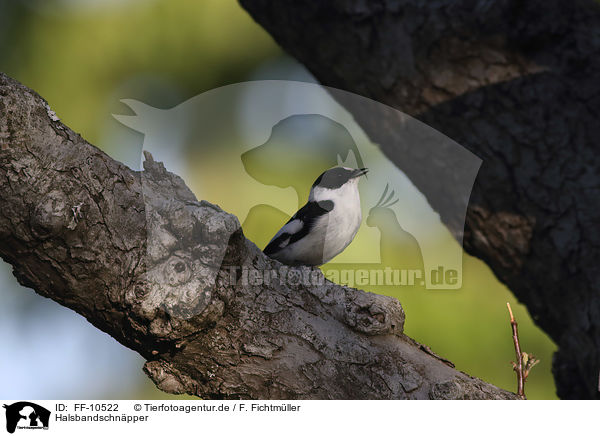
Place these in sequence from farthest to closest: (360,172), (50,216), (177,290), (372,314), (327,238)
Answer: (360,172) → (327,238) → (372,314) → (177,290) → (50,216)

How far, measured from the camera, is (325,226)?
3295 mm

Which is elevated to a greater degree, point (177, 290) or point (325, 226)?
point (325, 226)

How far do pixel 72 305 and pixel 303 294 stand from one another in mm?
820

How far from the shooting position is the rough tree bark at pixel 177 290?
5.53 feet

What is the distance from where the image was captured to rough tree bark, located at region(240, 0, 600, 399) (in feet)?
8.46

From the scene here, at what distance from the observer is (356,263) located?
3562mm

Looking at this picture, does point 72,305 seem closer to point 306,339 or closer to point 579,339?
point 306,339

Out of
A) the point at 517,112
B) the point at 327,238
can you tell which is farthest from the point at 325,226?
the point at 517,112

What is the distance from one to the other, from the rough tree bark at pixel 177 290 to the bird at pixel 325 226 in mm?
1100
